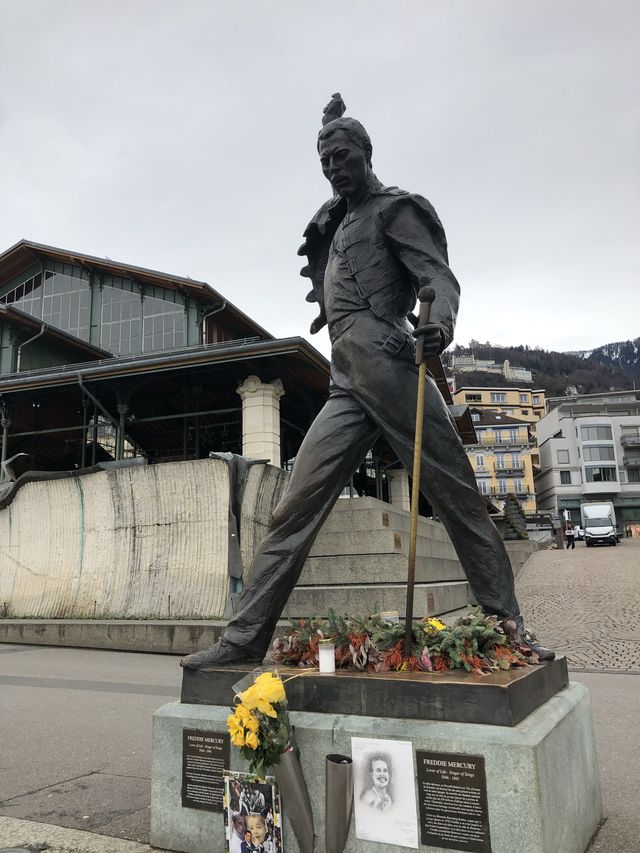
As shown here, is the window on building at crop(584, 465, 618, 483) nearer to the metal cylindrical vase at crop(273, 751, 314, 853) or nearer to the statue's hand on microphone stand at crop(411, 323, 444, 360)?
the statue's hand on microphone stand at crop(411, 323, 444, 360)

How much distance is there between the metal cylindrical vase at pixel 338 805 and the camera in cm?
243

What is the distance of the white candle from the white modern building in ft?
265

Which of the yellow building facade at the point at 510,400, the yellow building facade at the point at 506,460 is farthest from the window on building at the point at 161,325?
the yellow building facade at the point at 510,400

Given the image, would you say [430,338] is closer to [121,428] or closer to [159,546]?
[159,546]

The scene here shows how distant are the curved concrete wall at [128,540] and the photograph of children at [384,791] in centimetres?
672

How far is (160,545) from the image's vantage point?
9.43 meters

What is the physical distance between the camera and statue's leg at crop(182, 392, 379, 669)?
10.3ft

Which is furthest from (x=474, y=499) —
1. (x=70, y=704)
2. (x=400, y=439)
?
(x=70, y=704)

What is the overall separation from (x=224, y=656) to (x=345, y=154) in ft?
8.37

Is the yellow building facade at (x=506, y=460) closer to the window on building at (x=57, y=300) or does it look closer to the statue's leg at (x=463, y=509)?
the window on building at (x=57, y=300)

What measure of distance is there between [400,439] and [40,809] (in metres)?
2.51

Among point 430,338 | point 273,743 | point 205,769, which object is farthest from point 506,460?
point 273,743

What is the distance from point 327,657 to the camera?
2.88 meters

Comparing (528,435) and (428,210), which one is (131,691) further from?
(528,435)
